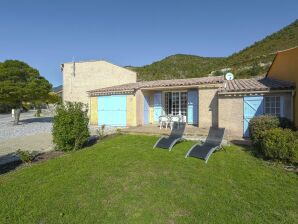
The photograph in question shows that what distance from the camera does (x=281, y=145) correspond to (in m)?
8.04

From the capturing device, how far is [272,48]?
54.7 metres

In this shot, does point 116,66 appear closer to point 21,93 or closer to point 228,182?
point 21,93

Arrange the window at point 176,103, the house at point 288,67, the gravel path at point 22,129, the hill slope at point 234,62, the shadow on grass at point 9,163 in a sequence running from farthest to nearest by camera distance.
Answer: the hill slope at point 234,62 < the window at point 176,103 < the gravel path at point 22,129 < the house at point 288,67 < the shadow on grass at point 9,163

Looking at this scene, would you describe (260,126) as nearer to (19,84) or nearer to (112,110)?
(112,110)

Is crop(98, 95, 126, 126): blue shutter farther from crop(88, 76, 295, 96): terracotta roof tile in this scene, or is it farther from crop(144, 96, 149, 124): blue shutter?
crop(144, 96, 149, 124): blue shutter

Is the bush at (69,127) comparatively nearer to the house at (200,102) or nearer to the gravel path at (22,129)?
the gravel path at (22,129)

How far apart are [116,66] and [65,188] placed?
24.0 meters

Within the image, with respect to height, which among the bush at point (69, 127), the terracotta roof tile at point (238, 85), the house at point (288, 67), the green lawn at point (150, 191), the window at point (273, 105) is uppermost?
the house at point (288, 67)

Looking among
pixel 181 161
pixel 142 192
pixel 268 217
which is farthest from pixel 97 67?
pixel 268 217

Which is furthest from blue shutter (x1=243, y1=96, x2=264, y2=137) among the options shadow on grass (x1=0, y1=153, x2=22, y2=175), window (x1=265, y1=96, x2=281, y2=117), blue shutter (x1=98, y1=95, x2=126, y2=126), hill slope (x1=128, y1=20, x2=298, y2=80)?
hill slope (x1=128, y1=20, x2=298, y2=80)

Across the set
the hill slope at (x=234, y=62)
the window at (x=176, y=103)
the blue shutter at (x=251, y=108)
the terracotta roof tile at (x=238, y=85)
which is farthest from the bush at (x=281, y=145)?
the hill slope at (x=234, y=62)

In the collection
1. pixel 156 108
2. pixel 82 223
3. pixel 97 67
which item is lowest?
pixel 82 223

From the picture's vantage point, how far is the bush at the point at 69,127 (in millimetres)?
10789

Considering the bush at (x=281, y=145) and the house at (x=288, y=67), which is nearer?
the bush at (x=281, y=145)
